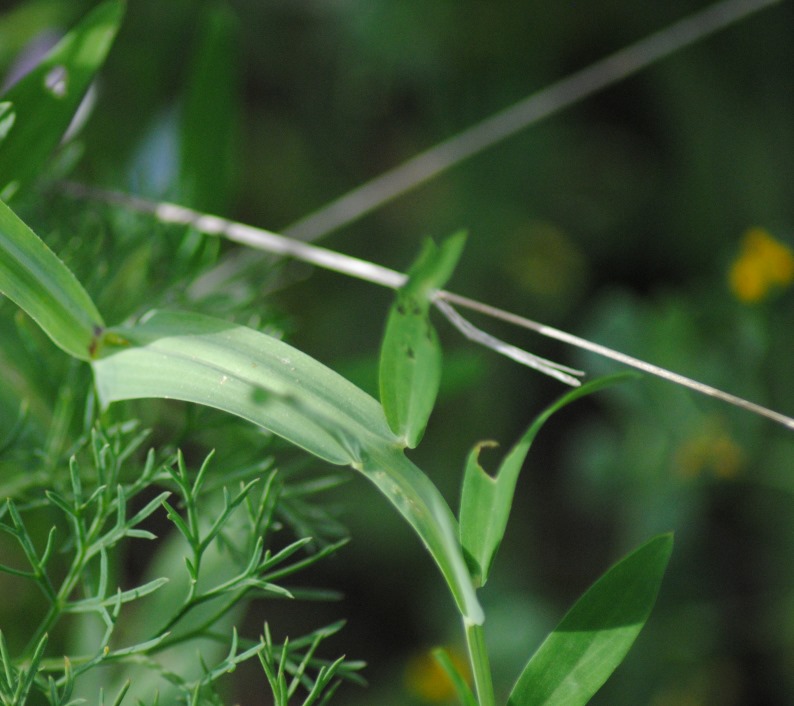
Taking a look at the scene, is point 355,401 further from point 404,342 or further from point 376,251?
point 376,251

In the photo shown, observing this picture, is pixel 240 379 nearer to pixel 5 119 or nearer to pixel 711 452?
pixel 5 119

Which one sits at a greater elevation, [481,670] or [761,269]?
[761,269]

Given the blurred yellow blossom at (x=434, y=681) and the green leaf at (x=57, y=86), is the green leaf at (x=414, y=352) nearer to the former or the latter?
the green leaf at (x=57, y=86)

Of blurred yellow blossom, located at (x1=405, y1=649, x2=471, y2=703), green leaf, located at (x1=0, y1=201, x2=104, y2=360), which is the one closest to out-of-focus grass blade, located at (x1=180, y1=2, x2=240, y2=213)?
green leaf, located at (x1=0, y1=201, x2=104, y2=360)

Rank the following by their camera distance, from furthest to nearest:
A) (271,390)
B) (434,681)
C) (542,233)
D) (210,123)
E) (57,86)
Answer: (542,233) → (434,681) → (210,123) → (57,86) → (271,390)

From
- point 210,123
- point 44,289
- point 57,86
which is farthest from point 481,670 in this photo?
point 210,123

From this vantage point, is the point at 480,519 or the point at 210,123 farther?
the point at 210,123
